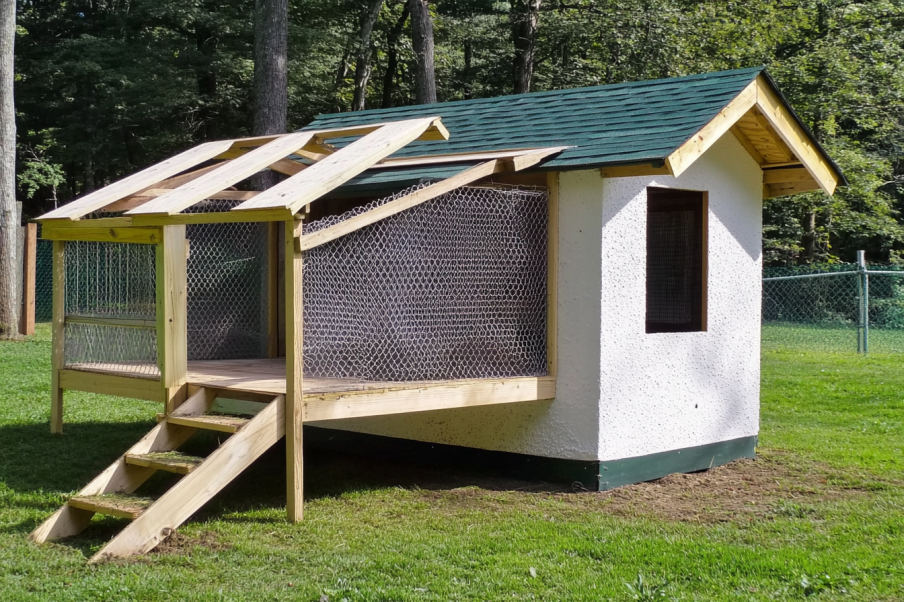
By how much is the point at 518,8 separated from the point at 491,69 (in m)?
1.80

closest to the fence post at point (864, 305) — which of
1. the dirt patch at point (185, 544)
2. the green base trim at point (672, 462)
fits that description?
the green base trim at point (672, 462)

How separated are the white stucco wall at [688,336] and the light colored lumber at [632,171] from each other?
145 mm

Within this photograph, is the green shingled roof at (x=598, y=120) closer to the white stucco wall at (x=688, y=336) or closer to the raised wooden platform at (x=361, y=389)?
the white stucco wall at (x=688, y=336)

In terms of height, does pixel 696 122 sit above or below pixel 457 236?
above

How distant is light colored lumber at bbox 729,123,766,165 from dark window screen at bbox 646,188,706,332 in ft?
1.76

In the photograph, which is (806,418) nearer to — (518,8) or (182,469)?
(182,469)

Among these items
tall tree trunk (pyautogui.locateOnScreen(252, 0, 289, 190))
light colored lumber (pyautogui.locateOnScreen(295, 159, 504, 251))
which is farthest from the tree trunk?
light colored lumber (pyautogui.locateOnScreen(295, 159, 504, 251))

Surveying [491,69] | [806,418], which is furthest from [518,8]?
[806,418]

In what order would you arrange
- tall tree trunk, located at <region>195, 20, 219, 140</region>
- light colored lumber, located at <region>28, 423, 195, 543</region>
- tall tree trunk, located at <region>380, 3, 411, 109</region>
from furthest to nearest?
tall tree trunk, located at <region>380, 3, 411, 109</region> < tall tree trunk, located at <region>195, 20, 219, 140</region> < light colored lumber, located at <region>28, 423, 195, 543</region>

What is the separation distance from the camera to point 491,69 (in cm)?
2536

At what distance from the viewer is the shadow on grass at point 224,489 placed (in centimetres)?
606

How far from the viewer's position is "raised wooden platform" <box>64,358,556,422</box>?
19.1 feet

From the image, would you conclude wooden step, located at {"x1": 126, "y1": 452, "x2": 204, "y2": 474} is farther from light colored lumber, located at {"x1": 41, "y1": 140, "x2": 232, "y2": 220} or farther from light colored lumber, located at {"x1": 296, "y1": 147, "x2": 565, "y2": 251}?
light colored lumber, located at {"x1": 41, "y1": 140, "x2": 232, "y2": 220}

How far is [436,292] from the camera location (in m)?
6.30
